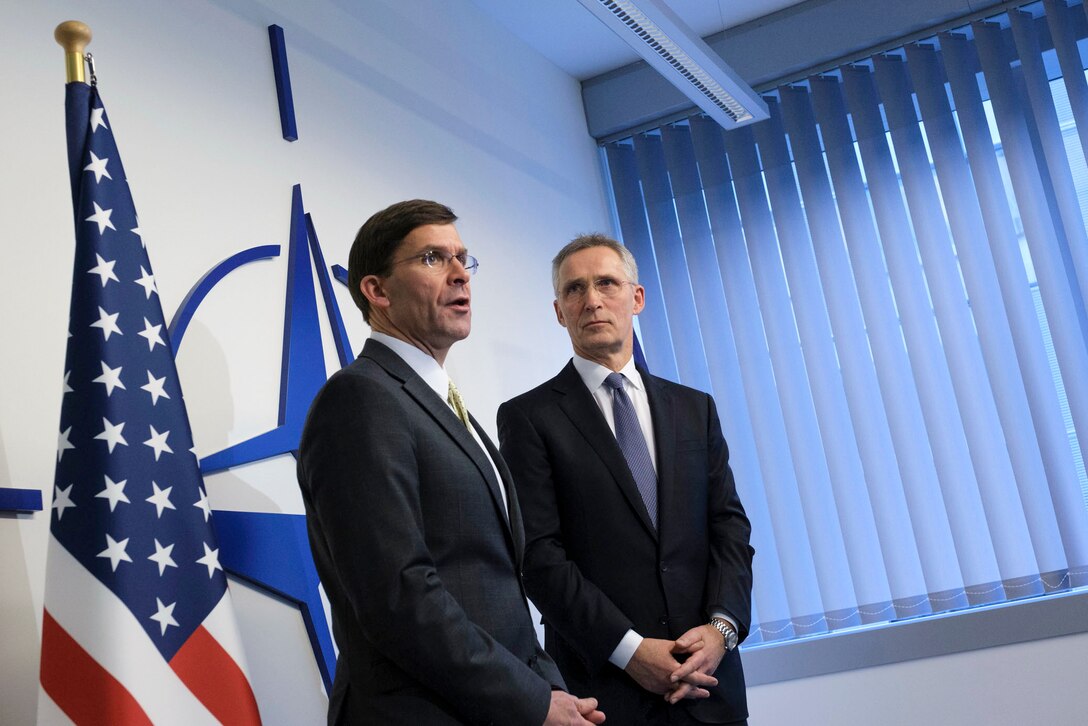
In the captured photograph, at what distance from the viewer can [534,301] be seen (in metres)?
4.15

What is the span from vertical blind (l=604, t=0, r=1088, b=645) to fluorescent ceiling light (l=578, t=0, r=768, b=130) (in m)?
0.50

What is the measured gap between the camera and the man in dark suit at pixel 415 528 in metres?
1.61

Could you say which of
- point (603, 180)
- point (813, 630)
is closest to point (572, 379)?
point (813, 630)

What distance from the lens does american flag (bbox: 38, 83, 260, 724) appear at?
1.74m

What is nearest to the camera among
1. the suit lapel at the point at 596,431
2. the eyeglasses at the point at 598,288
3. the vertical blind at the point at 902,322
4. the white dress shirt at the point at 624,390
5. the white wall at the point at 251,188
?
the white wall at the point at 251,188

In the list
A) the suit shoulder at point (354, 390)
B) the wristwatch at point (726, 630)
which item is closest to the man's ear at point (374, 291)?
the suit shoulder at point (354, 390)

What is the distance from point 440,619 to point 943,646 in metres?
2.85

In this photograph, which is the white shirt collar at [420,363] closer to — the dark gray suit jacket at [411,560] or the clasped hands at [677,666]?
the dark gray suit jacket at [411,560]

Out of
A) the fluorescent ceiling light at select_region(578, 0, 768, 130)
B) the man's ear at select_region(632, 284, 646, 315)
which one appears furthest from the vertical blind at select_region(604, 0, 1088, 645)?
the man's ear at select_region(632, 284, 646, 315)

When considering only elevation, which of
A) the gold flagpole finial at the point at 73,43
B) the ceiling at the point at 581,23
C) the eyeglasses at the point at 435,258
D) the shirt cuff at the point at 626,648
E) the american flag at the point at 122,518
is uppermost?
the ceiling at the point at 581,23

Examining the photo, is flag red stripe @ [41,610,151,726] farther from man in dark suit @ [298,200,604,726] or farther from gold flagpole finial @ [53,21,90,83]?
gold flagpole finial @ [53,21,90,83]

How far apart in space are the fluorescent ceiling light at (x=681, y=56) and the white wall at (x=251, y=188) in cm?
78

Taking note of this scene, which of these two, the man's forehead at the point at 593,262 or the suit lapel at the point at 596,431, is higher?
the man's forehead at the point at 593,262

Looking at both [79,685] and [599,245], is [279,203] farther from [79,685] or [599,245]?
[79,685]
